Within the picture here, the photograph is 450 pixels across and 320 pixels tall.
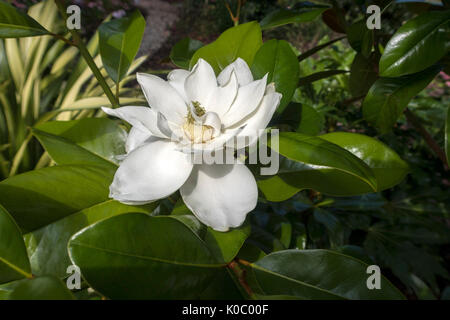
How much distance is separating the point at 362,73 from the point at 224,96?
0.45 metres

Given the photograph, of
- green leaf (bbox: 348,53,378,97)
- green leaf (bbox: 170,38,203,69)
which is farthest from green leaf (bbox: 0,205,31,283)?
green leaf (bbox: 348,53,378,97)

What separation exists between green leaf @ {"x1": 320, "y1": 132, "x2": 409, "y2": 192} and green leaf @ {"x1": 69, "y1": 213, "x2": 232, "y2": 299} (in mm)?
222

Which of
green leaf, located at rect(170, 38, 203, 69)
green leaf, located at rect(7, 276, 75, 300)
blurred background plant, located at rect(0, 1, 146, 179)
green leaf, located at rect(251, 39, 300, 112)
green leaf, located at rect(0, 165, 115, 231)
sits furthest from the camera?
blurred background plant, located at rect(0, 1, 146, 179)

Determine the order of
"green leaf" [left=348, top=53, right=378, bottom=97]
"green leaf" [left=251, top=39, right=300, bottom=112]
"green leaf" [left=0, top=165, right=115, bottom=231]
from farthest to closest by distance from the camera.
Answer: "green leaf" [left=348, top=53, right=378, bottom=97], "green leaf" [left=251, top=39, right=300, bottom=112], "green leaf" [left=0, top=165, right=115, bottom=231]

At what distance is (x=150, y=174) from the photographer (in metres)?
0.35

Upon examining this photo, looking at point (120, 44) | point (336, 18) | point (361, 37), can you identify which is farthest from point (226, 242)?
point (336, 18)

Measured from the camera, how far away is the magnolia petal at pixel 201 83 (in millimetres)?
398

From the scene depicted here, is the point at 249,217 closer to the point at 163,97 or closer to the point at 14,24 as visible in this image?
the point at 163,97

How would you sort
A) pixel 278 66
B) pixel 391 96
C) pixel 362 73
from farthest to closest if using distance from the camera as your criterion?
pixel 362 73 < pixel 391 96 < pixel 278 66

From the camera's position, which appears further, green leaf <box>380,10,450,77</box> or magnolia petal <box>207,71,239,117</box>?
green leaf <box>380,10,450,77</box>

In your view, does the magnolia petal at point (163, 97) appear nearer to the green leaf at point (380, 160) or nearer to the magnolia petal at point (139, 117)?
the magnolia petal at point (139, 117)

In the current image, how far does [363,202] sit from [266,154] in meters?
0.77

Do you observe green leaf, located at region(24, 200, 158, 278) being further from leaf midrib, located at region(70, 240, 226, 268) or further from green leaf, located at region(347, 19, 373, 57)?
green leaf, located at region(347, 19, 373, 57)

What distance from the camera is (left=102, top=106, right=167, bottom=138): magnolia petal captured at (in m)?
0.36
